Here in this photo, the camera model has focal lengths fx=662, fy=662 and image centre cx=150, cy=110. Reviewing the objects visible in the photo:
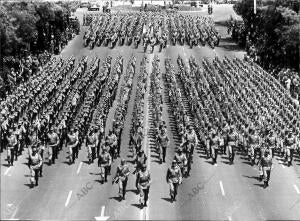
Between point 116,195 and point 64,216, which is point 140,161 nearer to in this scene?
point 116,195

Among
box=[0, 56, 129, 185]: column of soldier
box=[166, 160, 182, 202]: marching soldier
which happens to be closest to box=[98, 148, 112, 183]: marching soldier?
box=[0, 56, 129, 185]: column of soldier

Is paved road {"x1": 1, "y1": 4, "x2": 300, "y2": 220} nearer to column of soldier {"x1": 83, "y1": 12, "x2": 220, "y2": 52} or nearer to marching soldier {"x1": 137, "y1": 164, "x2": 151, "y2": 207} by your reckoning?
marching soldier {"x1": 137, "y1": 164, "x2": 151, "y2": 207}

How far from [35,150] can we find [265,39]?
4516 centimetres

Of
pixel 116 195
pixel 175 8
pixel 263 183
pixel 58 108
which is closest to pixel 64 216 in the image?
pixel 116 195

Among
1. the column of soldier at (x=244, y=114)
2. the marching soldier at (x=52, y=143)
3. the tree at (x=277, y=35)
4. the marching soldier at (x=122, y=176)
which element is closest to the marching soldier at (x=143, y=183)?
the marching soldier at (x=122, y=176)

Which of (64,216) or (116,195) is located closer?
(64,216)

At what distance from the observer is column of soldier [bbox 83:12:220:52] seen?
73688mm

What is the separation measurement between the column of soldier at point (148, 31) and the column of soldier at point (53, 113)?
19.4m

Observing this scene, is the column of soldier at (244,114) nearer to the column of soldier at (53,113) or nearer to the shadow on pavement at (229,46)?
the column of soldier at (53,113)

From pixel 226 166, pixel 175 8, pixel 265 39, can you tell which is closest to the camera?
pixel 226 166

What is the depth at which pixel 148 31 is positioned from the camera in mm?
76688

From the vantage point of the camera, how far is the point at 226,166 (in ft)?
112

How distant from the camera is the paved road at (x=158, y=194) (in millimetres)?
27297

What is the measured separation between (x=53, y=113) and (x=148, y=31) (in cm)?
3886
